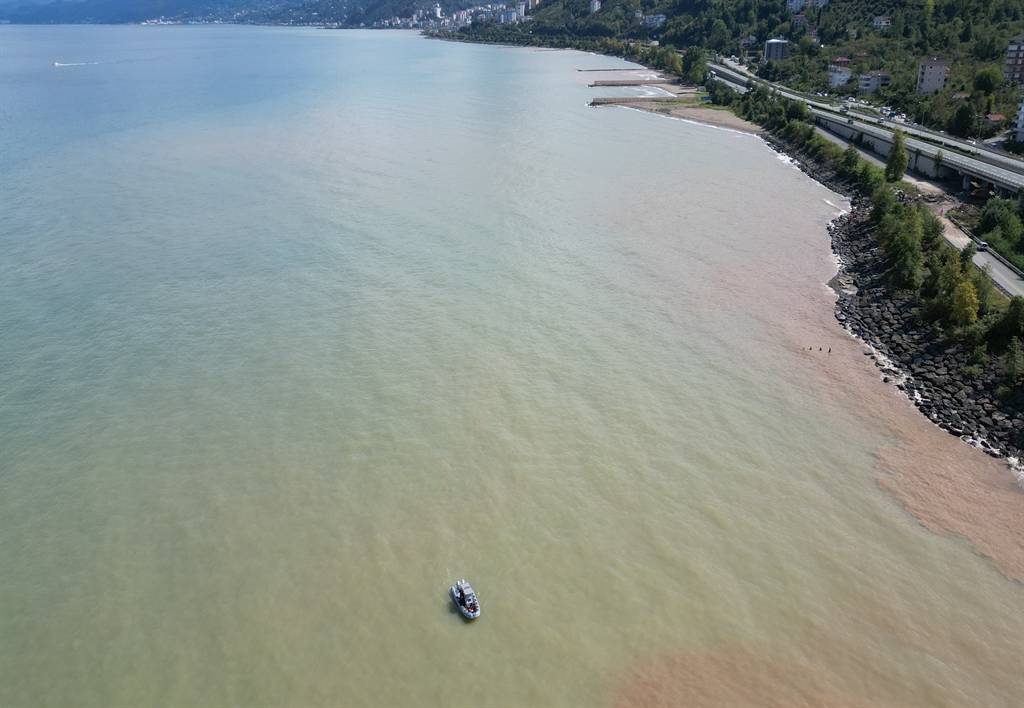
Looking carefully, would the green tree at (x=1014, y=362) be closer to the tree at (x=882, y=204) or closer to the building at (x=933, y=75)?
the tree at (x=882, y=204)

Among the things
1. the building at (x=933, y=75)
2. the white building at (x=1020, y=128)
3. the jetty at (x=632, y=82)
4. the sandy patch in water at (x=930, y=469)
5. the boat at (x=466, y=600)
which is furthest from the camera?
the jetty at (x=632, y=82)

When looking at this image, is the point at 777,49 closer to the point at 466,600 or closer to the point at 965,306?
the point at 965,306

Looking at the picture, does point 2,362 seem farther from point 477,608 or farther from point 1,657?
point 477,608

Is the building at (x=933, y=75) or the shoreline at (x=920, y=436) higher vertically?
the building at (x=933, y=75)

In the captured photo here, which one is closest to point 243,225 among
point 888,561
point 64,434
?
point 64,434

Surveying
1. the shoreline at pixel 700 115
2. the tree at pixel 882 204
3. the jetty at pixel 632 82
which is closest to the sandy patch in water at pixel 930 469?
the tree at pixel 882 204

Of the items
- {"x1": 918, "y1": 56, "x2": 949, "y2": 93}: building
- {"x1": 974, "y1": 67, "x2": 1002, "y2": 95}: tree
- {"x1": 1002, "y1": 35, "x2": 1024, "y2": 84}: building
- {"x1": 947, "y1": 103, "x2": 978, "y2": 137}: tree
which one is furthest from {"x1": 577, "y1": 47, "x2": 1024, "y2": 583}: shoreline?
{"x1": 1002, "y1": 35, "x2": 1024, "y2": 84}: building

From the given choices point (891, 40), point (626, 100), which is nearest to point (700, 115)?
point (626, 100)
